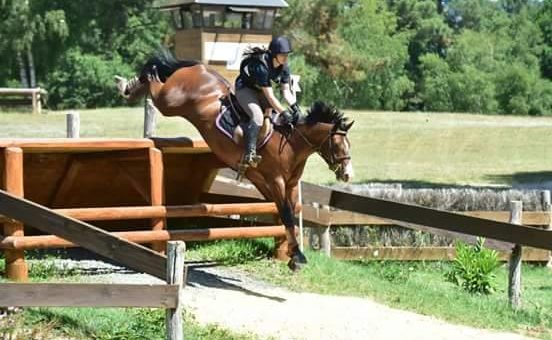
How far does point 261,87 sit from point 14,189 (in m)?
2.68

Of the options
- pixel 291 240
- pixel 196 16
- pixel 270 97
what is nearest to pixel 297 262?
pixel 291 240

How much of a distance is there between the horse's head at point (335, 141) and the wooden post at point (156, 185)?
5.49 feet

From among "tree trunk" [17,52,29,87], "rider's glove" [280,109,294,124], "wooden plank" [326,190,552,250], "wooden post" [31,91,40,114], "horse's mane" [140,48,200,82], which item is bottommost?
"tree trunk" [17,52,29,87]

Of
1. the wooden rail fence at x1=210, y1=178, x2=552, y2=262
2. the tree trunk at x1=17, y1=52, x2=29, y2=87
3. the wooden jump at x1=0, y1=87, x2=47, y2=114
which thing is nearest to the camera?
the wooden rail fence at x1=210, y1=178, x2=552, y2=262

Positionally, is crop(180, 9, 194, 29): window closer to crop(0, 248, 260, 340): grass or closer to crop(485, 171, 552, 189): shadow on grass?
crop(485, 171, 552, 189): shadow on grass

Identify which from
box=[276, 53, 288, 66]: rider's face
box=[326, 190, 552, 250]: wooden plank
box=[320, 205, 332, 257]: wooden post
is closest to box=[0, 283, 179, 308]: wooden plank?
box=[276, 53, 288, 66]: rider's face

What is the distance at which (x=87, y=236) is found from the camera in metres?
9.36

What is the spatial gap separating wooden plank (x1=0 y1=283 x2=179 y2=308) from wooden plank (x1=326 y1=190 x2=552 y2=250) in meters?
4.37

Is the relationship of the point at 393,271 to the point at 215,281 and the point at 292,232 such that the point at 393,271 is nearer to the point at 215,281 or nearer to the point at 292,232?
the point at 292,232

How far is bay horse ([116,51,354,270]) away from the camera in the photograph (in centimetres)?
1145

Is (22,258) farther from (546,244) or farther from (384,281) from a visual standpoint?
(546,244)

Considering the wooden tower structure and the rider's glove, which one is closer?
the rider's glove

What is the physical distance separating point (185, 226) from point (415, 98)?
2448 inches

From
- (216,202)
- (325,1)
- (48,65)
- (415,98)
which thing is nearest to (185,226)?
(216,202)
